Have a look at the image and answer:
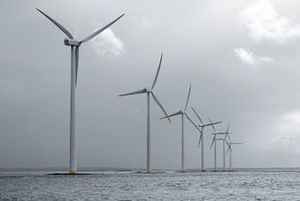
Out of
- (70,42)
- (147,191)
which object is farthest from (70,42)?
(147,191)

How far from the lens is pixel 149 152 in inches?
6201

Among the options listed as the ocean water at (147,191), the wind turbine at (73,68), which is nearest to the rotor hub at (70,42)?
the wind turbine at (73,68)

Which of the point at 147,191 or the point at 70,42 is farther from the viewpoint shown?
the point at 70,42

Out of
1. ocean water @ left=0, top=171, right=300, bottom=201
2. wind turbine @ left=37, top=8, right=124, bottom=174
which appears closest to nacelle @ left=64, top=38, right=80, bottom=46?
wind turbine @ left=37, top=8, right=124, bottom=174

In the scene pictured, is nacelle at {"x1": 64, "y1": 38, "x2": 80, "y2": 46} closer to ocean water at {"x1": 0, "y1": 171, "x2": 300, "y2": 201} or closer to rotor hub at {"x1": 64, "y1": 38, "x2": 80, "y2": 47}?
rotor hub at {"x1": 64, "y1": 38, "x2": 80, "y2": 47}

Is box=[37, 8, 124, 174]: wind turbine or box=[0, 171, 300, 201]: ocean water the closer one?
box=[0, 171, 300, 201]: ocean water

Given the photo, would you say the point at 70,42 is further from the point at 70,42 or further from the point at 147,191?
the point at 147,191

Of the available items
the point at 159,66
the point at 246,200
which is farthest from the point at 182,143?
the point at 246,200

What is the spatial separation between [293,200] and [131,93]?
327ft

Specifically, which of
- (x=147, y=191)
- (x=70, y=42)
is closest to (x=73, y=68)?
(x=70, y=42)

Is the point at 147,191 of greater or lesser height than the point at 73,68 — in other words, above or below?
below

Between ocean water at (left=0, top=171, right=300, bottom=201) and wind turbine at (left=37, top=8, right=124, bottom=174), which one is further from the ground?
wind turbine at (left=37, top=8, right=124, bottom=174)

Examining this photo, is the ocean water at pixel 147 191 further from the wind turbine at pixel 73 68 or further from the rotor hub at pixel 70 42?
the rotor hub at pixel 70 42

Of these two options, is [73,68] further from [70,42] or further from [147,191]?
[147,191]
